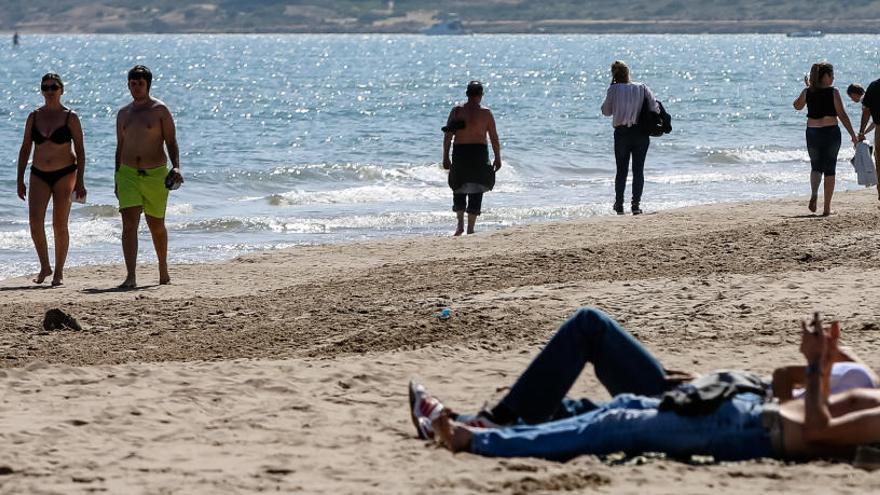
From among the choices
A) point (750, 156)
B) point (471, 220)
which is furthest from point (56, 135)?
point (750, 156)

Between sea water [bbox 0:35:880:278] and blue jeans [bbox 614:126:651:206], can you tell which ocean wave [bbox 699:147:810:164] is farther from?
blue jeans [bbox 614:126:651:206]

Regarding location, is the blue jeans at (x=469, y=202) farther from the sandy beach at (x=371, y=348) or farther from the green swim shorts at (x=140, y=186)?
the green swim shorts at (x=140, y=186)

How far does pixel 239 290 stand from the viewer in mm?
10430

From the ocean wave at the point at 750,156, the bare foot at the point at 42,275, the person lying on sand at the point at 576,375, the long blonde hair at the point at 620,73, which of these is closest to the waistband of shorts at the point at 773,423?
the person lying on sand at the point at 576,375

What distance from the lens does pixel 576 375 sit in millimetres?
5508

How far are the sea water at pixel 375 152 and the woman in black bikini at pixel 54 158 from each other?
8.13 ft

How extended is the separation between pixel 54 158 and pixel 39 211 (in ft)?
1.53

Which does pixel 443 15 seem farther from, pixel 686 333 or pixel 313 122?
pixel 686 333

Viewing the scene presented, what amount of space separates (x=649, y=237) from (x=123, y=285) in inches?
169

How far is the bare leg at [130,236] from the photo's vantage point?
10156 millimetres

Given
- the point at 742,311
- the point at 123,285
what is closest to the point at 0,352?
the point at 123,285

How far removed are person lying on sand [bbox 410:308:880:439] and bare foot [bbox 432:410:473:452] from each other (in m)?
0.08

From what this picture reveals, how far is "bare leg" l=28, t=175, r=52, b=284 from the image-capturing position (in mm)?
10695

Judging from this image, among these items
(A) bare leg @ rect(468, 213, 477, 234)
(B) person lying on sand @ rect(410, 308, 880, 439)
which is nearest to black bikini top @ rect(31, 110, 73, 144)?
(A) bare leg @ rect(468, 213, 477, 234)
